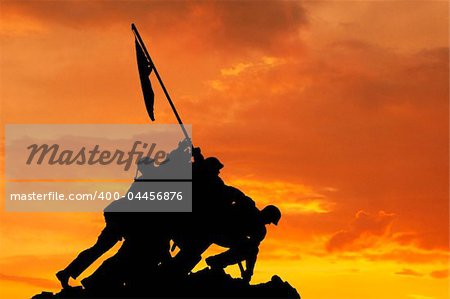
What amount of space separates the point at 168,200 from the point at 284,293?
3370 millimetres

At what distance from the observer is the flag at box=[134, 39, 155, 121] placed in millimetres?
26266

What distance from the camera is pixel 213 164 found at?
2522 centimetres

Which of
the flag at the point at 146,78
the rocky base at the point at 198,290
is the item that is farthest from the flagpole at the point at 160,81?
the rocky base at the point at 198,290

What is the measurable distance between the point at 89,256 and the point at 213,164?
3605 mm

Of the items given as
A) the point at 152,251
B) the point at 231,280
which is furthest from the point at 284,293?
the point at 152,251

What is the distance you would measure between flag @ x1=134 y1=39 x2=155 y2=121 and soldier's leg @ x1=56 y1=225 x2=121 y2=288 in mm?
2896

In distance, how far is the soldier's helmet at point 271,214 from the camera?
25.4m

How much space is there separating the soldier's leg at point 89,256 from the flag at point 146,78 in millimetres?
2896

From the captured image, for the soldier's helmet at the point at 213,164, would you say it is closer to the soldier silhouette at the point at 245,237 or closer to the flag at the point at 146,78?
the soldier silhouette at the point at 245,237

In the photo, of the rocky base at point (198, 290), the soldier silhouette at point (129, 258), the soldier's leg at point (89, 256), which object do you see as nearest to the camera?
the rocky base at point (198, 290)

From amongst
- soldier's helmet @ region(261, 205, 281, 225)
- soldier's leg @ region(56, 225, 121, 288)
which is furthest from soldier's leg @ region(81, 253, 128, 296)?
soldier's helmet @ region(261, 205, 281, 225)

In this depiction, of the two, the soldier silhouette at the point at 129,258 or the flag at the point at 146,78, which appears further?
the flag at the point at 146,78

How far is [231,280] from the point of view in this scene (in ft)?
82.3

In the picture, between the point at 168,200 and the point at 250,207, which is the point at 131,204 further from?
the point at 250,207
